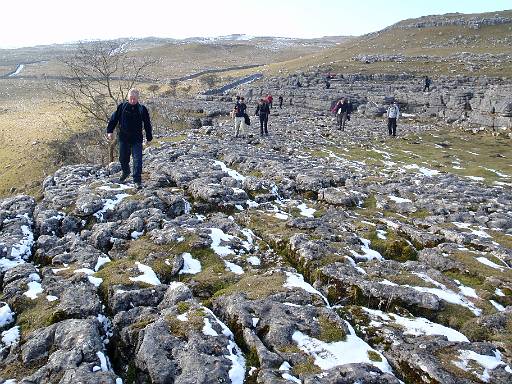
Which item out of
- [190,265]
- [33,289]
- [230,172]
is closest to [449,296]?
[190,265]

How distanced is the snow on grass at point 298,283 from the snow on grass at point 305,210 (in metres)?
4.79

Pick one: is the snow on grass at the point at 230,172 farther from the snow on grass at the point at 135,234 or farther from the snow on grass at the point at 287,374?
the snow on grass at the point at 287,374

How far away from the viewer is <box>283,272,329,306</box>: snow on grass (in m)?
10.2

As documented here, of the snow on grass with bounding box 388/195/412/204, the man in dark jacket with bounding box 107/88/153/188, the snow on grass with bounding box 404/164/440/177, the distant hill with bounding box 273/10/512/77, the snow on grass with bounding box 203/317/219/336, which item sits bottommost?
the snow on grass with bounding box 404/164/440/177

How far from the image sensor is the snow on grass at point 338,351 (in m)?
7.79

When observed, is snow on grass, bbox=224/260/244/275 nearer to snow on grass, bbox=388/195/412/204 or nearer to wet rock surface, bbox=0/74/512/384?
wet rock surface, bbox=0/74/512/384

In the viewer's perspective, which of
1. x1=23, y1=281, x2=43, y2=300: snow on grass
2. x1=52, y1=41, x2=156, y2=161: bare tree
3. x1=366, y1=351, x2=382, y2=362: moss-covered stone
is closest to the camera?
x1=366, y1=351, x2=382, y2=362: moss-covered stone

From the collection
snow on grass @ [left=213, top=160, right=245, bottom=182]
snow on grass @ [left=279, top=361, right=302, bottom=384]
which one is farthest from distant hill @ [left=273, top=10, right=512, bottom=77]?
snow on grass @ [left=279, top=361, right=302, bottom=384]

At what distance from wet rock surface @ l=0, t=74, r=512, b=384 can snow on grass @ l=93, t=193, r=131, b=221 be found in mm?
90

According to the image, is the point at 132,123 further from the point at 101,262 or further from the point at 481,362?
the point at 481,362

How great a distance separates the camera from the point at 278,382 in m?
7.20

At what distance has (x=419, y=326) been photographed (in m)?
8.98

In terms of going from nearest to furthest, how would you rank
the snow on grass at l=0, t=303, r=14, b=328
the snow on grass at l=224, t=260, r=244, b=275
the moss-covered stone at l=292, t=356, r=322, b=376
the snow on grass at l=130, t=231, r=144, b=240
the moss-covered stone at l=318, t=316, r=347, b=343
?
the moss-covered stone at l=292, t=356, r=322, b=376
the moss-covered stone at l=318, t=316, r=347, b=343
the snow on grass at l=0, t=303, r=14, b=328
the snow on grass at l=224, t=260, r=244, b=275
the snow on grass at l=130, t=231, r=144, b=240

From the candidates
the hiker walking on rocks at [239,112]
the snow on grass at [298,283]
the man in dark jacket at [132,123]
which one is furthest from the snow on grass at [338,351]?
the hiker walking on rocks at [239,112]
